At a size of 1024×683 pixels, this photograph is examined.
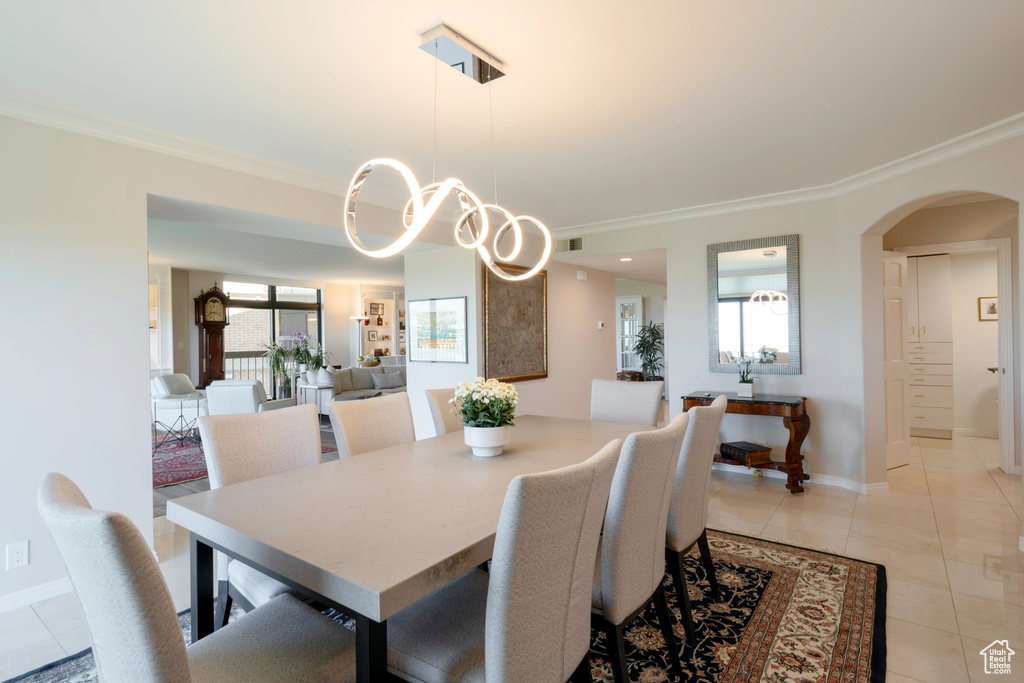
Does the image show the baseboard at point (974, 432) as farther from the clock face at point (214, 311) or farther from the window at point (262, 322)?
the clock face at point (214, 311)

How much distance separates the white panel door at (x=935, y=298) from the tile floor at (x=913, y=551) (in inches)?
57.3

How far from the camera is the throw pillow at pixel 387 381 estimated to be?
841cm

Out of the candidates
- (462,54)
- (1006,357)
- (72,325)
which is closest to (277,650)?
(462,54)

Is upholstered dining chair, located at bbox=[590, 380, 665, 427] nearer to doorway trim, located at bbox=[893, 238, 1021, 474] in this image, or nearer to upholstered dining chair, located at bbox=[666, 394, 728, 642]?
upholstered dining chair, located at bbox=[666, 394, 728, 642]

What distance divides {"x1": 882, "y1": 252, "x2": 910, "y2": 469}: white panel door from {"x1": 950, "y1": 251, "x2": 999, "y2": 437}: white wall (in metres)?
1.64

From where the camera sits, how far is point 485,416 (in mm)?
2248

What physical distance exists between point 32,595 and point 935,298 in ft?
26.0

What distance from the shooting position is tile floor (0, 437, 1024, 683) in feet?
6.99

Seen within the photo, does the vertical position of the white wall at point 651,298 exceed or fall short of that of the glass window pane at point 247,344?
it exceeds it

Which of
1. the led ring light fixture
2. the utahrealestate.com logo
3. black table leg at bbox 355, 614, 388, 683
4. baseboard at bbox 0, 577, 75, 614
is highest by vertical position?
the led ring light fixture

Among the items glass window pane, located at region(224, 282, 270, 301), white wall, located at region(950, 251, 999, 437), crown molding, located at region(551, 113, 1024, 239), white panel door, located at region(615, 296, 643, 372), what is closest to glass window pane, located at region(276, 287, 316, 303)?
glass window pane, located at region(224, 282, 270, 301)

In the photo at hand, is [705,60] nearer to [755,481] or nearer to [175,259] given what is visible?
[755,481]

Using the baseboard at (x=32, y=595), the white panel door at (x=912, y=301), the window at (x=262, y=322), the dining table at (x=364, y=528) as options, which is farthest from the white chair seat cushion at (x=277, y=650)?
the window at (x=262, y=322)

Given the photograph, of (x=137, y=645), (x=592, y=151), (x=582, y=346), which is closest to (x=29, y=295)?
(x=137, y=645)
